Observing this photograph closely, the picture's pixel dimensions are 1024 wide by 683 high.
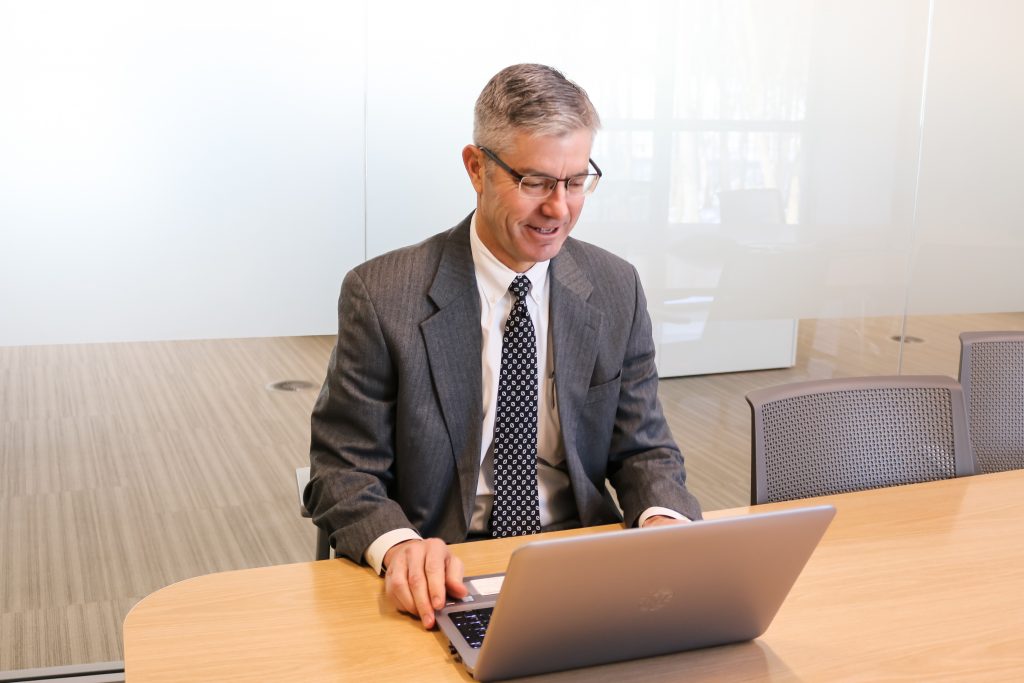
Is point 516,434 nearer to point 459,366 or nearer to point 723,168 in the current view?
point 459,366

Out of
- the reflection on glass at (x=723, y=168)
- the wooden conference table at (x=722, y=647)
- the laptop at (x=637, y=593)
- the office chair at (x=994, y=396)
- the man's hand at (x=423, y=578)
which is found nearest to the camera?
the laptop at (x=637, y=593)

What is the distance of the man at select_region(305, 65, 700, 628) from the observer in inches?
68.7

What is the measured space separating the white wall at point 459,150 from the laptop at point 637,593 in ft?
6.89

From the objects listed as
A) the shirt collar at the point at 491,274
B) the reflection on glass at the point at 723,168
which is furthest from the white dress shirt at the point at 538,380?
the reflection on glass at the point at 723,168

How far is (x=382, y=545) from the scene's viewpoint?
1.54 metres

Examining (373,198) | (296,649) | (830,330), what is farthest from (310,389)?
(296,649)

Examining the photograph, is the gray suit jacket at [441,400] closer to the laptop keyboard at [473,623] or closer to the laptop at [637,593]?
the laptop keyboard at [473,623]

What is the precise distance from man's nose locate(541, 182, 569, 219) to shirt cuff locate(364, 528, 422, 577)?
566 mm

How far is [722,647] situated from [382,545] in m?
0.50

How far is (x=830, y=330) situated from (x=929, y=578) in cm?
A: 291

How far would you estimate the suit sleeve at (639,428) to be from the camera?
1.92 m

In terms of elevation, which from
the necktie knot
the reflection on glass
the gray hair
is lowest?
the necktie knot

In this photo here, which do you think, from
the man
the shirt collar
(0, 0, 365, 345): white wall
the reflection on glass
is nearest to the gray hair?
the man

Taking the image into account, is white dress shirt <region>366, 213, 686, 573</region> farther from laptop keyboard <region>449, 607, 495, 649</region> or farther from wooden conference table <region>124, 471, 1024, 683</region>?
laptop keyboard <region>449, 607, 495, 649</region>
